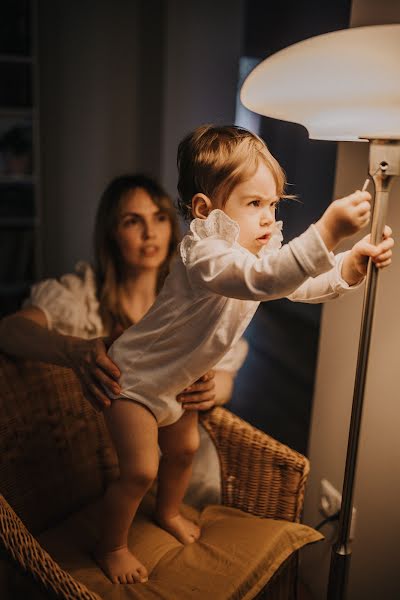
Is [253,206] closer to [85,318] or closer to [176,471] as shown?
[176,471]

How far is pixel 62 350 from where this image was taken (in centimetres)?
138

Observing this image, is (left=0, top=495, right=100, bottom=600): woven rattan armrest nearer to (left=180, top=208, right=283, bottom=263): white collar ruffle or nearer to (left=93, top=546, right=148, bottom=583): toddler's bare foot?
(left=93, top=546, right=148, bottom=583): toddler's bare foot

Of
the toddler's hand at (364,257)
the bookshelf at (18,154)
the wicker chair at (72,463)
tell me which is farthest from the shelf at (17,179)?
the toddler's hand at (364,257)

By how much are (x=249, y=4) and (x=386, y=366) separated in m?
1.70

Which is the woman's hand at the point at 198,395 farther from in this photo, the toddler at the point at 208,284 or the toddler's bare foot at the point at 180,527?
the toddler's bare foot at the point at 180,527

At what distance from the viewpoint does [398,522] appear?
134 cm

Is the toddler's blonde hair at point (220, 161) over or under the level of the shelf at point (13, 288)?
over

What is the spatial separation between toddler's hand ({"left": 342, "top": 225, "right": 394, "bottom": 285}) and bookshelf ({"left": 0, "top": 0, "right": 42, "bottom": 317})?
7.76 feet

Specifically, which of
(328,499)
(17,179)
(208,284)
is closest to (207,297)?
(208,284)

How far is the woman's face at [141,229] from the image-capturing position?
162 centimetres

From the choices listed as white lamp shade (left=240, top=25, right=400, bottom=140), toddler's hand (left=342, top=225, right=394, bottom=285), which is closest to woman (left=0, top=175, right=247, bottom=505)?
toddler's hand (left=342, top=225, right=394, bottom=285)

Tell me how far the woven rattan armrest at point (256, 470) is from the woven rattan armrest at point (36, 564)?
19.9 inches

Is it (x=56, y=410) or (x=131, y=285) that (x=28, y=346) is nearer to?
(x=56, y=410)

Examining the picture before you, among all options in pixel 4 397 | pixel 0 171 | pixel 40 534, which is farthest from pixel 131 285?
pixel 0 171
